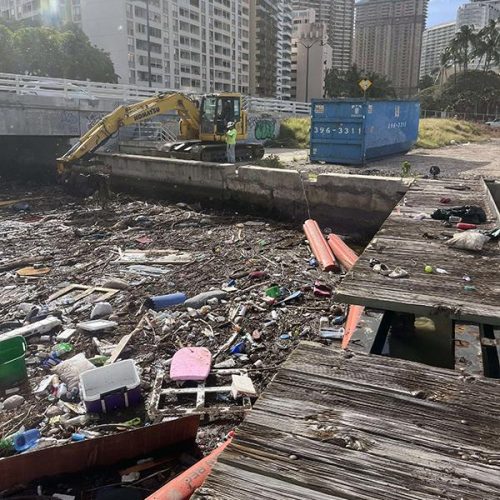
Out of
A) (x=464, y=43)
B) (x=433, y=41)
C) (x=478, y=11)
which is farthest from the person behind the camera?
(x=433, y=41)

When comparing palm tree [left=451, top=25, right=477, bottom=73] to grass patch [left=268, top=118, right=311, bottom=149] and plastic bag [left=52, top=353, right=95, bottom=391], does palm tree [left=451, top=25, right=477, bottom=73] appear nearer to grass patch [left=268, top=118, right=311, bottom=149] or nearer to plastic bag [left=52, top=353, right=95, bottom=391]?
grass patch [left=268, top=118, right=311, bottom=149]

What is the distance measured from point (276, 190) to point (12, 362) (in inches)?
302

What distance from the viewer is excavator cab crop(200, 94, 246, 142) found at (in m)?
15.8

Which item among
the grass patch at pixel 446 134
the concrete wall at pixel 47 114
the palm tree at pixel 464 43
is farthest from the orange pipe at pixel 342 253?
the palm tree at pixel 464 43

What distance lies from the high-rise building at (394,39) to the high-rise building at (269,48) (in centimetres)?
3681

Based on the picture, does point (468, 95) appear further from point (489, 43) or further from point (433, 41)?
point (433, 41)

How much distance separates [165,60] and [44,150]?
200 ft

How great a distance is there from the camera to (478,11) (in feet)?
412

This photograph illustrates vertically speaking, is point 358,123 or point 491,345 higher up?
point 358,123

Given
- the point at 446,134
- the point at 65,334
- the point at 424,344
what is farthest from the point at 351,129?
the point at 446,134

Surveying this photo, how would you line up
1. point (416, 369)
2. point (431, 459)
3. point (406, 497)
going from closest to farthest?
point (406, 497) → point (431, 459) → point (416, 369)

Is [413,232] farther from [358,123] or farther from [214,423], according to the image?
[358,123]

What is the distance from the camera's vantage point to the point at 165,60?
74.8m

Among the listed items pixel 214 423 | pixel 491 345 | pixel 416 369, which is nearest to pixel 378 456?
pixel 416 369
